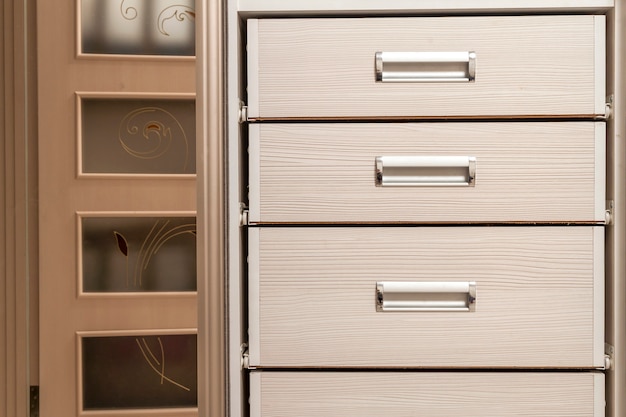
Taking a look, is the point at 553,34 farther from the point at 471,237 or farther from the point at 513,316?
the point at 513,316

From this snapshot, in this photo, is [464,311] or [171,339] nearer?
[464,311]

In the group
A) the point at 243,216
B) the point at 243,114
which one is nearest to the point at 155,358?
the point at 243,216

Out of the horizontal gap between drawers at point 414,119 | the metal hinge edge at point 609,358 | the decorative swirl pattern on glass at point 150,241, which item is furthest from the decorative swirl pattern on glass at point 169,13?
the metal hinge edge at point 609,358

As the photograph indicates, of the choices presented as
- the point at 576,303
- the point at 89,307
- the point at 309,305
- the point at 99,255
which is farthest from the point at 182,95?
the point at 576,303

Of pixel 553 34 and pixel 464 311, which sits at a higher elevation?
pixel 553 34

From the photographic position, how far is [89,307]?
51.8 inches

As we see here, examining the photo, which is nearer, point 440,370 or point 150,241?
point 440,370

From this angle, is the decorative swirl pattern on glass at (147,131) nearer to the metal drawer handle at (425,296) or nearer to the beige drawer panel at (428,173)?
the beige drawer panel at (428,173)

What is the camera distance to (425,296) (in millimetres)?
858

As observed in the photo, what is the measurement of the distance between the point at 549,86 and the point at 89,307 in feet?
3.60

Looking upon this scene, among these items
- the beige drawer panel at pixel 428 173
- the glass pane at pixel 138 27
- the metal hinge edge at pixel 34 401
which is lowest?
A: the metal hinge edge at pixel 34 401

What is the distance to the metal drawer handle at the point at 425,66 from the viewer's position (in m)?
0.84

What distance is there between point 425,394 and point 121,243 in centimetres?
81

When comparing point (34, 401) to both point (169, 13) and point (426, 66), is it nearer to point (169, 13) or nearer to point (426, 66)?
point (169, 13)
